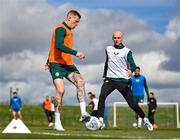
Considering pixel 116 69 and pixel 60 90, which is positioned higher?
pixel 116 69

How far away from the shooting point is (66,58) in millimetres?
13133

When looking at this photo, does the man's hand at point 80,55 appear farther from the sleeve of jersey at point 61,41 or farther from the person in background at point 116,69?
the person in background at point 116,69

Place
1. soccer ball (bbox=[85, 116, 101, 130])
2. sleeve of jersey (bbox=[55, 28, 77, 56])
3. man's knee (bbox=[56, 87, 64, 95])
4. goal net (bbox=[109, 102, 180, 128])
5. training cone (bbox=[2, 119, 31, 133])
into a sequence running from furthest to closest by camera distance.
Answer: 1. goal net (bbox=[109, 102, 180, 128])
2. soccer ball (bbox=[85, 116, 101, 130])
3. man's knee (bbox=[56, 87, 64, 95])
4. sleeve of jersey (bbox=[55, 28, 77, 56])
5. training cone (bbox=[2, 119, 31, 133])

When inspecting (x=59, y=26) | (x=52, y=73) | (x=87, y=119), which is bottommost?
(x=87, y=119)

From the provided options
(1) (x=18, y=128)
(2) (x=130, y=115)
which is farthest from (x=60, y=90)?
(2) (x=130, y=115)

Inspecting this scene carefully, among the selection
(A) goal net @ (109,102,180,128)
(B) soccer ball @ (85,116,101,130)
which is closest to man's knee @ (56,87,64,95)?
(B) soccer ball @ (85,116,101,130)

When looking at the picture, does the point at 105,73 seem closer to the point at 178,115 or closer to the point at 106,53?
the point at 106,53

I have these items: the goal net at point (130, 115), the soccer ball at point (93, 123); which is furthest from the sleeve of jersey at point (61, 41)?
the goal net at point (130, 115)

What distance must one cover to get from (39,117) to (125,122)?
16.2 m

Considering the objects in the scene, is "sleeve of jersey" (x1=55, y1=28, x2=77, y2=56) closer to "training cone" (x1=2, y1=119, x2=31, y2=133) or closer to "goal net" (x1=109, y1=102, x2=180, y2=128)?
"training cone" (x1=2, y1=119, x2=31, y2=133)

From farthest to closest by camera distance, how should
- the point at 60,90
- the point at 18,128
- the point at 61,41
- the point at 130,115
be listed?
the point at 130,115 → the point at 60,90 → the point at 61,41 → the point at 18,128

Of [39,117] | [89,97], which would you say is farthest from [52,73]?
[39,117]

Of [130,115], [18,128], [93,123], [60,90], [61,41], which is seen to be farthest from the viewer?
[130,115]

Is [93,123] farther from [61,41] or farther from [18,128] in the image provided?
[18,128]
